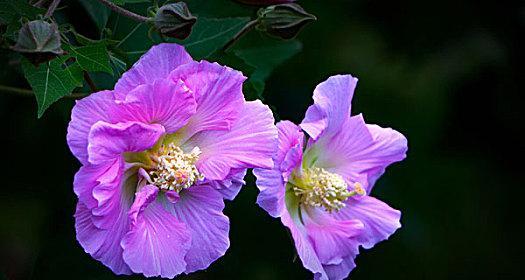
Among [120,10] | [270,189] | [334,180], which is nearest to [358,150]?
[334,180]

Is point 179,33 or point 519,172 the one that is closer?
point 179,33

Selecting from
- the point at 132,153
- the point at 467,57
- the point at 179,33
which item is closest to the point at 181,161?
the point at 132,153

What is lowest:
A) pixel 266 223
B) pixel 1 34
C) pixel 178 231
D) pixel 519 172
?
pixel 519 172

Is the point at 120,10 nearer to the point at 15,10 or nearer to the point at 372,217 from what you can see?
the point at 15,10

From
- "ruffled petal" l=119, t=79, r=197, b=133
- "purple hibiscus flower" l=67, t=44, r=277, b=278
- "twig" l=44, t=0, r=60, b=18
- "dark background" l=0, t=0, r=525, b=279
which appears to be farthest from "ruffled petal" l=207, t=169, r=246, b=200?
"dark background" l=0, t=0, r=525, b=279

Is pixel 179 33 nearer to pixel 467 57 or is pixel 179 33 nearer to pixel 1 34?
pixel 1 34

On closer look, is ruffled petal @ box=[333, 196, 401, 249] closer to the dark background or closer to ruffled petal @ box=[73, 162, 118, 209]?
the dark background

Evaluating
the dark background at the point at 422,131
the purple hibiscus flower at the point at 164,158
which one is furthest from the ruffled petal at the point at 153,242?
the dark background at the point at 422,131
